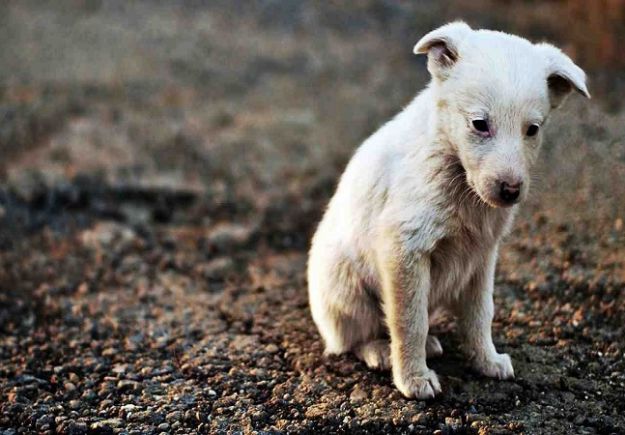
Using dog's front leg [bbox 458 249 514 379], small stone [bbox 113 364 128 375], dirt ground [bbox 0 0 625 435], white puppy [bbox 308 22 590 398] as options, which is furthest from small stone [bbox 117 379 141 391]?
dog's front leg [bbox 458 249 514 379]

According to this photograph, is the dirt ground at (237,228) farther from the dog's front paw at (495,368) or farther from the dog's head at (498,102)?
the dog's head at (498,102)

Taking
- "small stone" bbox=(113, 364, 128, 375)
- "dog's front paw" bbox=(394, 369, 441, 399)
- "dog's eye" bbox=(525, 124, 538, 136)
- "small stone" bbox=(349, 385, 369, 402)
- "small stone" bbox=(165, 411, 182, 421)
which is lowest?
"small stone" bbox=(113, 364, 128, 375)

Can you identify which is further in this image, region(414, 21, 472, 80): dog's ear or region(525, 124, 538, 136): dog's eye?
region(414, 21, 472, 80): dog's ear

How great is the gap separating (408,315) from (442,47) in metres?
1.33

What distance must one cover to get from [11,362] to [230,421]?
5.88 ft

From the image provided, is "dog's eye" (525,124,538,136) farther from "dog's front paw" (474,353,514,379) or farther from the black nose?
"dog's front paw" (474,353,514,379)

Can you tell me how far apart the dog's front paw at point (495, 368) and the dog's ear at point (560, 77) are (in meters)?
1.42

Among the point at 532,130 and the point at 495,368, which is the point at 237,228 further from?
the point at 532,130

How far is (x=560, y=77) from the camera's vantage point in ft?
11.6

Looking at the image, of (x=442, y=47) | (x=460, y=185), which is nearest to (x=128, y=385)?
(x=460, y=185)

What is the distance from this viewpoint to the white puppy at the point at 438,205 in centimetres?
341

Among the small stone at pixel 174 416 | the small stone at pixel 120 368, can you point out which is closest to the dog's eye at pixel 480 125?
the small stone at pixel 174 416

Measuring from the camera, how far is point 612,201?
5.96 metres

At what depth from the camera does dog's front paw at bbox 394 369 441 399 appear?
393 cm
